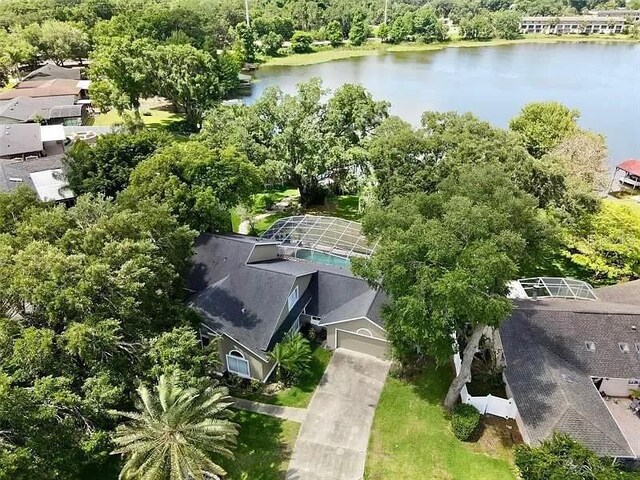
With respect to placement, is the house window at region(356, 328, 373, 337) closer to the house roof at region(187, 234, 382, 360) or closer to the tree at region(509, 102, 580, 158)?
the house roof at region(187, 234, 382, 360)

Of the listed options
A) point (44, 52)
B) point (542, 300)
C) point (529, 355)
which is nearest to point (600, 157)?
point (542, 300)

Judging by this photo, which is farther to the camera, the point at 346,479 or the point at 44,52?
the point at 44,52

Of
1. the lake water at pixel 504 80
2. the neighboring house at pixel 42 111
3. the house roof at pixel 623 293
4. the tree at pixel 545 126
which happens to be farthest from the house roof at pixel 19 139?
the house roof at pixel 623 293

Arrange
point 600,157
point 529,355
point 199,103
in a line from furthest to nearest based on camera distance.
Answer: point 199,103 < point 600,157 < point 529,355

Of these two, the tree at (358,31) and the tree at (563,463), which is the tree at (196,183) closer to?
the tree at (563,463)

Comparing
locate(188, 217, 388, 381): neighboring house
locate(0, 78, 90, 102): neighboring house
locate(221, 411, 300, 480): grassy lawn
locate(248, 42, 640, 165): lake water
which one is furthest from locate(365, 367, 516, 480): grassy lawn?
locate(0, 78, 90, 102): neighboring house

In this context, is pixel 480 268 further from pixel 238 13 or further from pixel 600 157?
pixel 238 13
